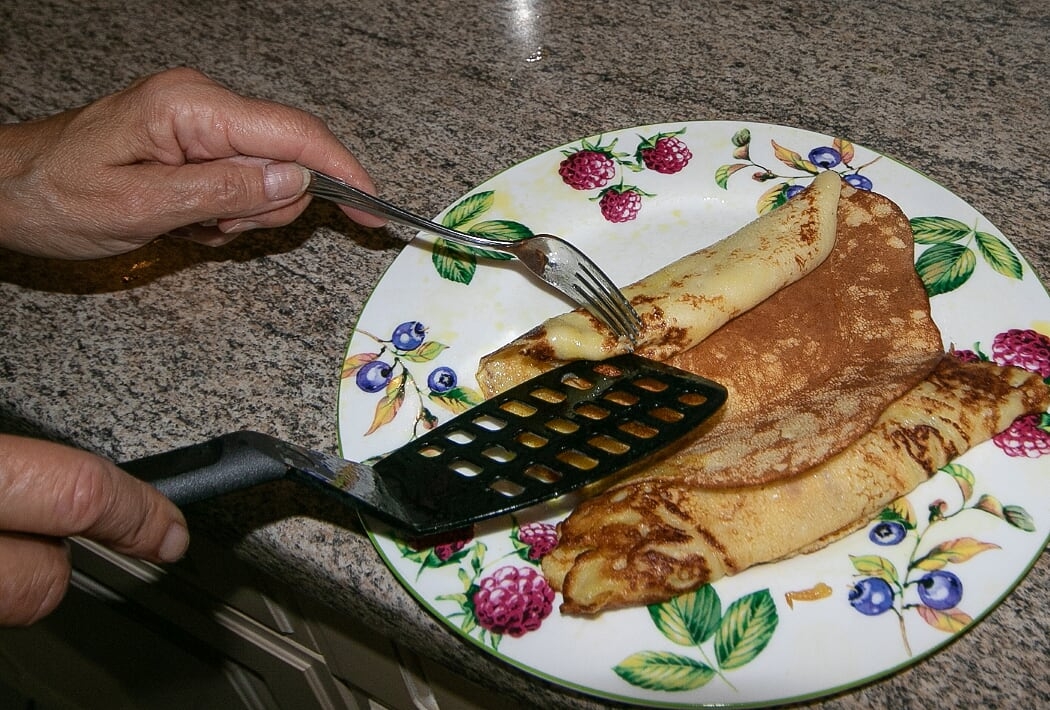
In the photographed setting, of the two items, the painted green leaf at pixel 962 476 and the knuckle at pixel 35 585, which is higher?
the knuckle at pixel 35 585

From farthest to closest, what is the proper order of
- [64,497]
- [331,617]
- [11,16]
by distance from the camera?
1. [11,16]
2. [331,617]
3. [64,497]

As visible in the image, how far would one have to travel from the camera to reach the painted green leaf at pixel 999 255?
112cm

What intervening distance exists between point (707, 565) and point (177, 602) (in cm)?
113

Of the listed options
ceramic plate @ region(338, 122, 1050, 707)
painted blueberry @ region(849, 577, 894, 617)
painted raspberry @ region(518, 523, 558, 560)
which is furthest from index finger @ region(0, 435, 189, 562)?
painted blueberry @ region(849, 577, 894, 617)

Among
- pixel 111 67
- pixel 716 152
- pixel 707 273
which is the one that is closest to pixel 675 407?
pixel 707 273

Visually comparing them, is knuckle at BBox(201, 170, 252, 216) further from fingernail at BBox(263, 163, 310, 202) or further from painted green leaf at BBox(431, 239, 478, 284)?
painted green leaf at BBox(431, 239, 478, 284)

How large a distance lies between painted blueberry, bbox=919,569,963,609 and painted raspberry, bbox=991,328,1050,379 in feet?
1.04

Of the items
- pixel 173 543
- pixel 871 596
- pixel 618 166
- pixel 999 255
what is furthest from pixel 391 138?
pixel 871 596

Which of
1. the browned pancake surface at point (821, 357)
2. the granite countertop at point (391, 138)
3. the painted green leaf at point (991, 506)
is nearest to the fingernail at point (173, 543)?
the granite countertop at point (391, 138)

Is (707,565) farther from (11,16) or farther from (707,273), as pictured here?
(11,16)

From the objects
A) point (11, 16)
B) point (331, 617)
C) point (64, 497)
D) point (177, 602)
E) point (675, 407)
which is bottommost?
point (177, 602)

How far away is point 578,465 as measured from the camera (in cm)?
96

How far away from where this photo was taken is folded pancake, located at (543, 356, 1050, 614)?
3.07 ft

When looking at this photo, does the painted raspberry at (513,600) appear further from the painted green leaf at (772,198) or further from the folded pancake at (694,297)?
the painted green leaf at (772,198)
